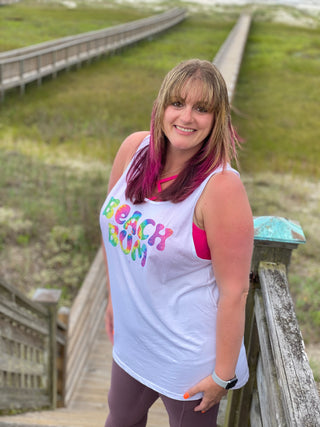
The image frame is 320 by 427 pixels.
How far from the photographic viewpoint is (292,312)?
1619mm

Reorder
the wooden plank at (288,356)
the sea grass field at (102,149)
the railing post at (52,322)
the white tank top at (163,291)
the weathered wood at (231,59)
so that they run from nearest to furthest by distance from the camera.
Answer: the wooden plank at (288,356) → the white tank top at (163,291) → the railing post at (52,322) → the sea grass field at (102,149) → the weathered wood at (231,59)

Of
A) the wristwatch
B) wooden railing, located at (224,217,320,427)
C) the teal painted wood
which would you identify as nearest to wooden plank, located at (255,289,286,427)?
wooden railing, located at (224,217,320,427)

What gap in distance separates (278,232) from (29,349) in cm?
229

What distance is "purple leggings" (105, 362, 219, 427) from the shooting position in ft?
5.53

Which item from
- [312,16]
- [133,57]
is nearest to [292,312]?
[133,57]

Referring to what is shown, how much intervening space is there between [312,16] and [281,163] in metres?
35.5

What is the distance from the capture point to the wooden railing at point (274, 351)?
1.29 meters

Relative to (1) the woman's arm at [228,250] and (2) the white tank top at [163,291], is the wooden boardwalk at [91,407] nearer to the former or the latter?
(2) the white tank top at [163,291]

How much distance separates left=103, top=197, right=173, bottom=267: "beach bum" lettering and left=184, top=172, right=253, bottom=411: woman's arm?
141mm

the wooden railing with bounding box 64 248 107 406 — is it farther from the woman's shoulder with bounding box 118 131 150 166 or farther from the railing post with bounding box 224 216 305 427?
the woman's shoulder with bounding box 118 131 150 166

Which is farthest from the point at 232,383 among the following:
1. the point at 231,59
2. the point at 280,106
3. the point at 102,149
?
the point at 231,59

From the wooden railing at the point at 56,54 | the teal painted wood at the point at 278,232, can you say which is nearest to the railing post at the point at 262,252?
the teal painted wood at the point at 278,232

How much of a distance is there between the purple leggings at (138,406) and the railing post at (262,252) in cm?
28

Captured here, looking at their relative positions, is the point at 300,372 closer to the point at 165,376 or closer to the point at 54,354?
the point at 165,376
